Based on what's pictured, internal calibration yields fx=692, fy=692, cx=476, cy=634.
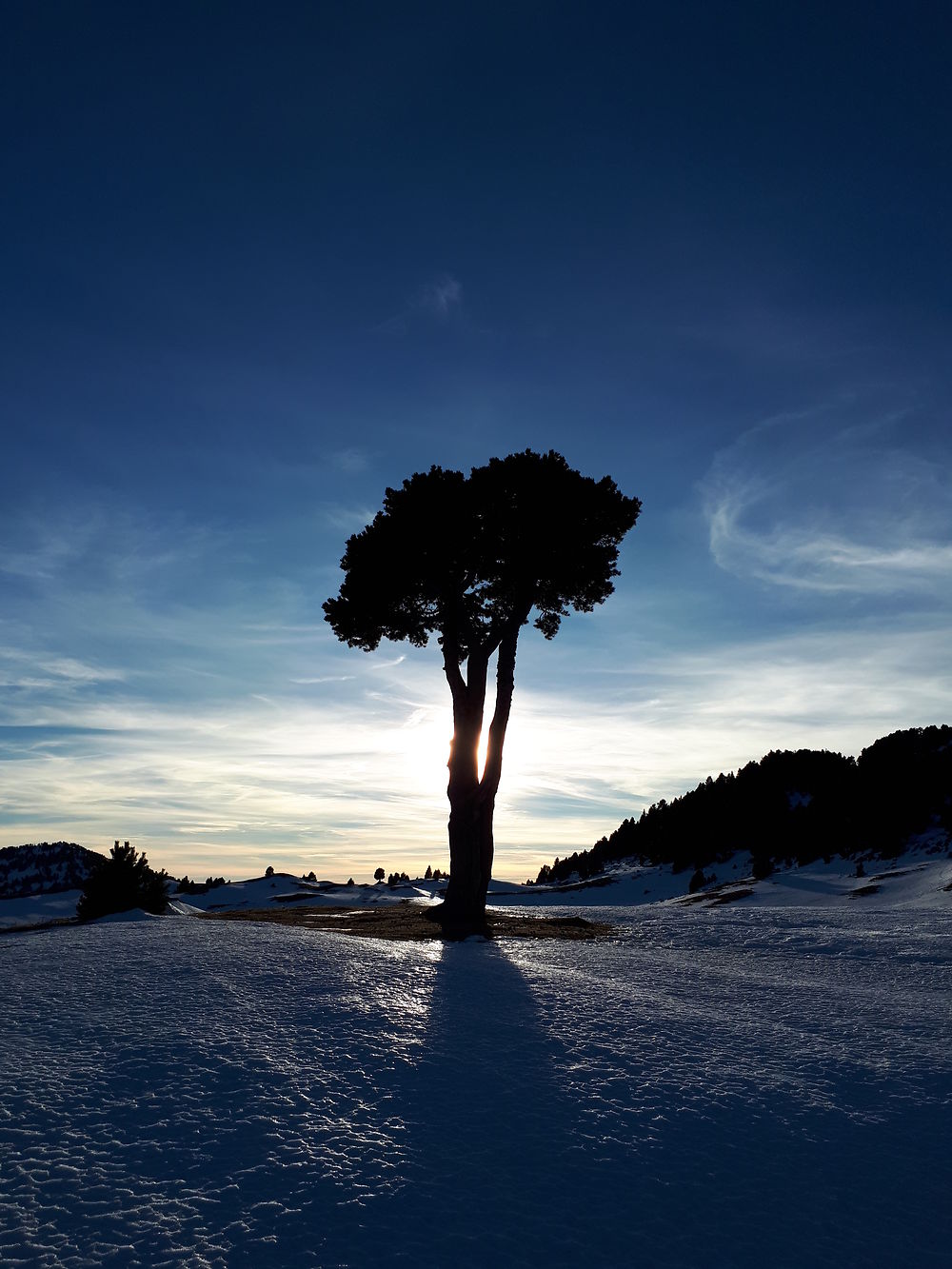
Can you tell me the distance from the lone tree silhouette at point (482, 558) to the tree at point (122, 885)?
36.6 ft

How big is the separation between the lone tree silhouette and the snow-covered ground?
13.3m

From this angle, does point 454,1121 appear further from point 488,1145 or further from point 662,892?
point 662,892

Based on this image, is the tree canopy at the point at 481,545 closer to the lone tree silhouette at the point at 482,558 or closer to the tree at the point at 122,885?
the lone tree silhouette at the point at 482,558

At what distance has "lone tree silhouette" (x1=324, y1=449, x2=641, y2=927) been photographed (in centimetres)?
2211

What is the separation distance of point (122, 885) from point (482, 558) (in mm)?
16591

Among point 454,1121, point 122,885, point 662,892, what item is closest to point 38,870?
point 662,892

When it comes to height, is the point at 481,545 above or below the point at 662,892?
above

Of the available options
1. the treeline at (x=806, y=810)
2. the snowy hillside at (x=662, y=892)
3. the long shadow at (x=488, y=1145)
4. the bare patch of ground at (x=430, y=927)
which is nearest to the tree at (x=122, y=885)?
the snowy hillside at (x=662, y=892)

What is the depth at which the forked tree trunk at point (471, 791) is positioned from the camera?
65.9ft

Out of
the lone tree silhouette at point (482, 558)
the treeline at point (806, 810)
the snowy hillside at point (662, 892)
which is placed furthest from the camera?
the treeline at point (806, 810)

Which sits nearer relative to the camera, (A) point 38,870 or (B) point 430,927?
(B) point 430,927

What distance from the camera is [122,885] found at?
2362cm

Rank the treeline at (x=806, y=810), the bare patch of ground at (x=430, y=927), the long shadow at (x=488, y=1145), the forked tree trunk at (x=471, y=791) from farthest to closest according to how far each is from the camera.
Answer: the treeline at (x=806, y=810) → the forked tree trunk at (x=471, y=791) → the bare patch of ground at (x=430, y=927) → the long shadow at (x=488, y=1145)

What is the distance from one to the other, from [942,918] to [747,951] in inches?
384
